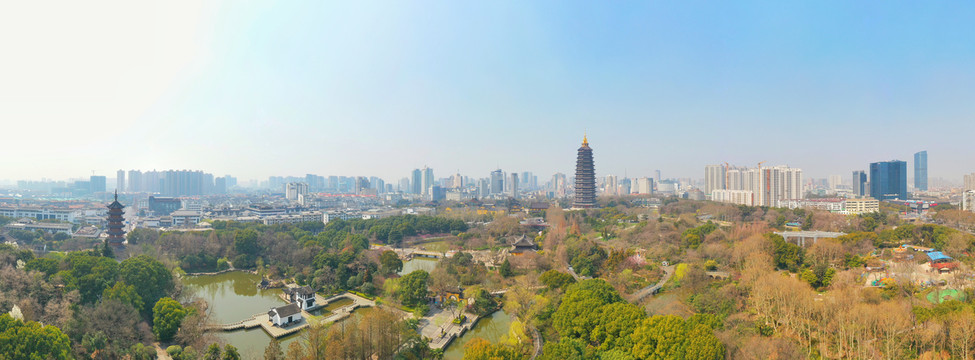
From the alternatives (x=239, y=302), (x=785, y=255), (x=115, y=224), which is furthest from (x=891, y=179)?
(x=115, y=224)

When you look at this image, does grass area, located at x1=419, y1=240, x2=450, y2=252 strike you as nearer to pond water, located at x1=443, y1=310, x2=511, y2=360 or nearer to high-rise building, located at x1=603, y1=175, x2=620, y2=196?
pond water, located at x1=443, y1=310, x2=511, y2=360

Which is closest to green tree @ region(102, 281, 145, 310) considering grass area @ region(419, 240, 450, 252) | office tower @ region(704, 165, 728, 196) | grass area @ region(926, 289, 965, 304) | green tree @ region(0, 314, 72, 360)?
green tree @ region(0, 314, 72, 360)

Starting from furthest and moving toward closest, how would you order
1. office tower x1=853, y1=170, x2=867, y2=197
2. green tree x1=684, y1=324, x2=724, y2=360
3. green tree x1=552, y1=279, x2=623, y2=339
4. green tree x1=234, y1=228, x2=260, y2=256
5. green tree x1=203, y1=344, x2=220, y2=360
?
office tower x1=853, y1=170, x2=867, y2=197 → green tree x1=234, y1=228, x2=260, y2=256 → green tree x1=552, y1=279, x2=623, y2=339 → green tree x1=203, y1=344, x2=220, y2=360 → green tree x1=684, y1=324, x2=724, y2=360

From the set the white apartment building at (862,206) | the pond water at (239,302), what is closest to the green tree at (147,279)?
the pond water at (239,302)

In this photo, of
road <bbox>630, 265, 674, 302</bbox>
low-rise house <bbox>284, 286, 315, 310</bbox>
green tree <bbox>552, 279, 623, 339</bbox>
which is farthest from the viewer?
road <bbox>630, 265, 674, 302</bbox>

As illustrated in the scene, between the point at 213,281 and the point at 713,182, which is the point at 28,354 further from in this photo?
the point at 713,182

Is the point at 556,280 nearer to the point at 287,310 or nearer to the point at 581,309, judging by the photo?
the point at 581,309

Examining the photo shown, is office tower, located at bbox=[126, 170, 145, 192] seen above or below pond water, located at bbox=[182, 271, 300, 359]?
above
